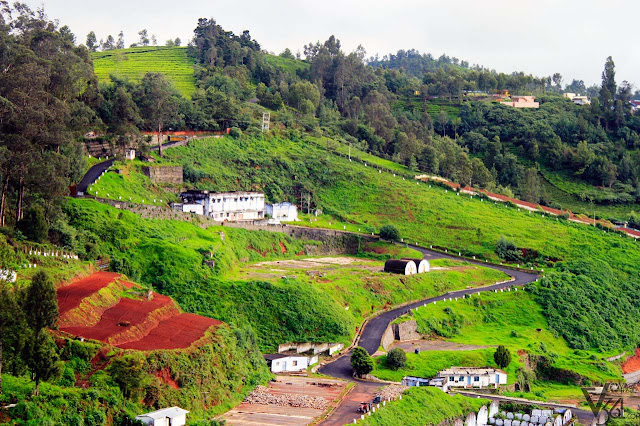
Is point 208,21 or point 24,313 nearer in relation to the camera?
point 24,313

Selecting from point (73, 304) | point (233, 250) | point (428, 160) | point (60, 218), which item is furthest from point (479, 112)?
point (73, 304)

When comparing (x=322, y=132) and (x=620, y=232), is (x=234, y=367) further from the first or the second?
(x=322, y=132)

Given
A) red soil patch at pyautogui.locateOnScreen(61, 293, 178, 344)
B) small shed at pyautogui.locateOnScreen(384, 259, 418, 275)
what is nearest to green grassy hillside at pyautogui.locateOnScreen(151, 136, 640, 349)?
small shed at pyautogui.locateOnScreen(384, 259, 418, 275)

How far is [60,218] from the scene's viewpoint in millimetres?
62500

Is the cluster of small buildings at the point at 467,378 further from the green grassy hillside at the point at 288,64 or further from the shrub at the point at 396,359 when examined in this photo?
the green grassy hillside at the point at 288,64

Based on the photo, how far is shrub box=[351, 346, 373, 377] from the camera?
5678 centimetres

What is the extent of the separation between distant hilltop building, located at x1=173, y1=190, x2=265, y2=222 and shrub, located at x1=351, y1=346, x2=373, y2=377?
93.0 feet

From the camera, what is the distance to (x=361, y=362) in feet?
186

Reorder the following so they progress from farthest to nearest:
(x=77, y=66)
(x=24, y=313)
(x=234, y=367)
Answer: (x=77, y=66) → (x=234, y=367) → (x=24, y=313)

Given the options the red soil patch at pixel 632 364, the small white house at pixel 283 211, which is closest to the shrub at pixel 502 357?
the red soil patch at pixel 632 364

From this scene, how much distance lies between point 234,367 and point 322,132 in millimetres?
77625

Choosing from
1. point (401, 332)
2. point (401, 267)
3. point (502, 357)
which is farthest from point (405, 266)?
point (502, 357)

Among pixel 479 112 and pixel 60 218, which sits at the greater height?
pixel 479 112

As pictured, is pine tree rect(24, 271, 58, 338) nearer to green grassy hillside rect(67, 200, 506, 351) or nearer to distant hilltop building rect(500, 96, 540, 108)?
green grassy hillside rect(67, 200, 506, 351)
